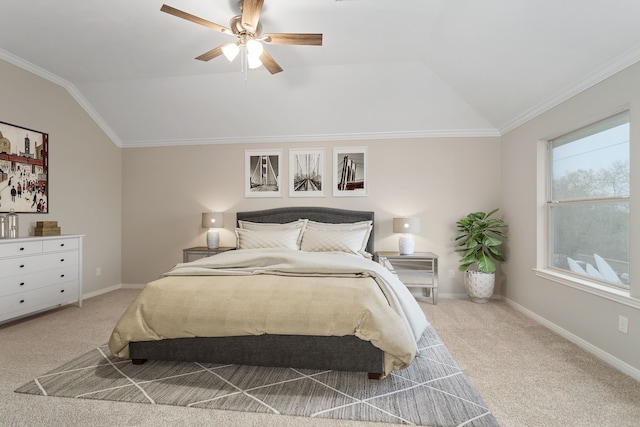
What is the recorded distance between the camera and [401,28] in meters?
3.31

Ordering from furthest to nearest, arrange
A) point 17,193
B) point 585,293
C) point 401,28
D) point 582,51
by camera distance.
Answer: point 17,193 → point 401,28 → point 585,293 → point 582,51

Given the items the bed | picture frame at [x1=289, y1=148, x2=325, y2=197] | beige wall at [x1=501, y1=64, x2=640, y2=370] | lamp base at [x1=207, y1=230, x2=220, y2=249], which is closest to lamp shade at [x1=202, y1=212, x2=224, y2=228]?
lamp base at [x1=207, y1=230, x2=220, y2=249]

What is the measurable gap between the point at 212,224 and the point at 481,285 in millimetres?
3666

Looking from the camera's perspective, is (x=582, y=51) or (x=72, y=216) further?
(x=72, y=216)

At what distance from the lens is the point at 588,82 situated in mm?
2943

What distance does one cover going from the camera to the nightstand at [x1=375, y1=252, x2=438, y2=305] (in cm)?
439

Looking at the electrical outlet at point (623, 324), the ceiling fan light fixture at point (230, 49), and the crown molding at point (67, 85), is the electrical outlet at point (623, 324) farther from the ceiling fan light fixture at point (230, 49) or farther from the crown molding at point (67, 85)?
the crown molding at point (67, 85)

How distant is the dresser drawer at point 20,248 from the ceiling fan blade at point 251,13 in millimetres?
3079

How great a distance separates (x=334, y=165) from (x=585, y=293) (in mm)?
3233

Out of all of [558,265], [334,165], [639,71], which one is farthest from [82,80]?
[558,265]

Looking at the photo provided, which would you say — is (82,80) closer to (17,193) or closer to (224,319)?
(17,193)

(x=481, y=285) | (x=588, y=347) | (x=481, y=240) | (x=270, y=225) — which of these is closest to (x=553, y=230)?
(x=481, y=240)

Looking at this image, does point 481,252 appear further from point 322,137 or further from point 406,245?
point 322,137

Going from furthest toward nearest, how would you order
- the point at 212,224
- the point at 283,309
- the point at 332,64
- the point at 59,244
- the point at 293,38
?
the point at 212,224
the point at 332,64
the point at 59,244
the point at 293,38
the point at 283,309
